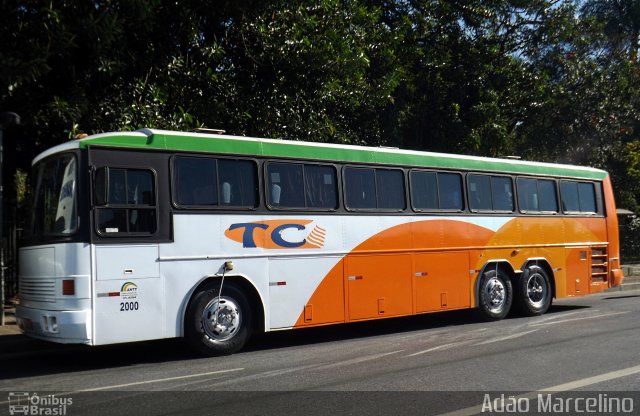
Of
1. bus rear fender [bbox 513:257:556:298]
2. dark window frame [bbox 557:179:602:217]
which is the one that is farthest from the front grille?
dark window frame [bbox 557:179:602:217]

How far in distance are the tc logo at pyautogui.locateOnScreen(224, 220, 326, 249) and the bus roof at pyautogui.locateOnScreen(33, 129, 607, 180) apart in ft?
3.44

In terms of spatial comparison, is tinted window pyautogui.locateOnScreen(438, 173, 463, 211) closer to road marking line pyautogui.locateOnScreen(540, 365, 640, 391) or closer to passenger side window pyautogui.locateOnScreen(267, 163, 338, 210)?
passenger side window pyautogui.locateOnScreen(267, 163, 338, 210)

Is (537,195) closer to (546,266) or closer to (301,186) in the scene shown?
(546,266)

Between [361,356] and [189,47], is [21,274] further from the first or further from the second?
[189,47]

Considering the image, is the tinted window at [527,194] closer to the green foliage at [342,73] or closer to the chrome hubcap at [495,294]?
the chrome hubcap at [495,294]

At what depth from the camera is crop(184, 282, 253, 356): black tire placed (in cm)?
930

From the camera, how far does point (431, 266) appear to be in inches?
481

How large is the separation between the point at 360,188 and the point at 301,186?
4.01 feet

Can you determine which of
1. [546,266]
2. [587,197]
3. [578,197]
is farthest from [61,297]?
[587,197]

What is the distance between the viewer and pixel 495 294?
13.5 m

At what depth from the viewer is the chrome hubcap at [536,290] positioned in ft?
46.4

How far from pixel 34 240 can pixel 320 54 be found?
24.8 ft

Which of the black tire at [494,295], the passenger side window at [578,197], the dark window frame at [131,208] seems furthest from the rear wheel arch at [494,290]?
the dark window frame at [131,208]

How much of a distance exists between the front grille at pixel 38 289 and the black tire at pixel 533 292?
921cm
